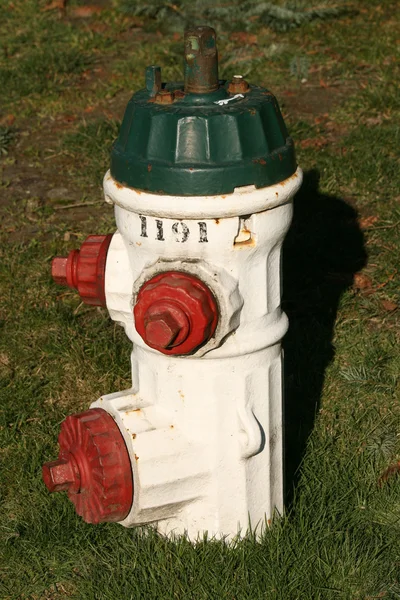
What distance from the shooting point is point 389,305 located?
145 inches

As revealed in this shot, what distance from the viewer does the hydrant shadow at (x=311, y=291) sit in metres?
3.20

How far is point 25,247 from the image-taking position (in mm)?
4148

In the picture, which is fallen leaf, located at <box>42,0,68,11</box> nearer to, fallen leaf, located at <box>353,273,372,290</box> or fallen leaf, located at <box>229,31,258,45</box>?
fallen leaf, located at <box>229,31,258,45</box>

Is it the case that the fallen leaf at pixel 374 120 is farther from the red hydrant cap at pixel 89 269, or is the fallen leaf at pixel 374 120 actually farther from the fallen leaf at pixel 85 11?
the red hydrant cap at pixel 89 269

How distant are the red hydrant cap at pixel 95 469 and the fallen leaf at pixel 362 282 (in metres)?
1.61

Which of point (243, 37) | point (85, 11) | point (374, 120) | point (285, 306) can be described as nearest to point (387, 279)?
point (285, 306)

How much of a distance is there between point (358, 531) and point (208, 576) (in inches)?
18.0

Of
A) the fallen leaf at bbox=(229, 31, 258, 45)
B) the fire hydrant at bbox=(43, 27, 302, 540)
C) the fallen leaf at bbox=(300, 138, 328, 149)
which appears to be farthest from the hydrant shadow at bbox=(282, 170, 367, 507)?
the fallen leaf at bbox=(229, 31, 258, 45)

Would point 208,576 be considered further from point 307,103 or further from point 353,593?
point 307,103

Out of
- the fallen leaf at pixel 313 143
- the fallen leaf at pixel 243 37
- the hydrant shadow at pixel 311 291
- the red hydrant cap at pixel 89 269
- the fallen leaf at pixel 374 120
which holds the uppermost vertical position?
the red hydrant cap at pixel 89 269

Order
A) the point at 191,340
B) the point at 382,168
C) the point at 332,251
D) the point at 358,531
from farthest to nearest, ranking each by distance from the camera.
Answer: the point at 382,168, the point at 332,251, the point at 358,531, the point at 191,340

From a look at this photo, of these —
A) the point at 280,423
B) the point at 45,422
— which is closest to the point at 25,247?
the point at 45,422

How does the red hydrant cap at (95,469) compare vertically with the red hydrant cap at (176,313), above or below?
below

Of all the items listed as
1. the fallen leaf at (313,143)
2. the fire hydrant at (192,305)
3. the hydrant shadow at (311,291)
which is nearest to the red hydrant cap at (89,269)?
the fire hydrant at (192,305)
